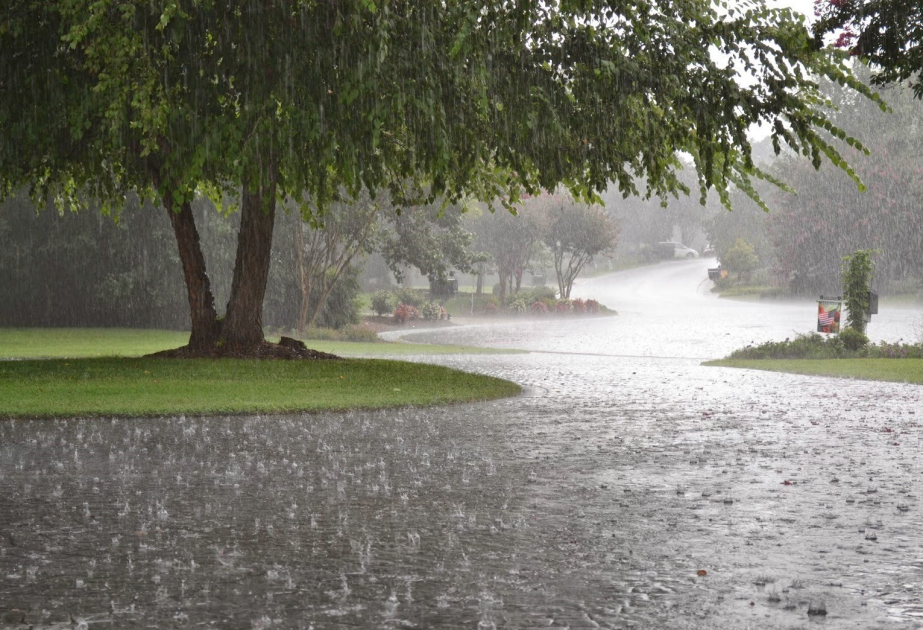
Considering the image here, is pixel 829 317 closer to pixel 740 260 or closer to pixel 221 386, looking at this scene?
pixel 221 386

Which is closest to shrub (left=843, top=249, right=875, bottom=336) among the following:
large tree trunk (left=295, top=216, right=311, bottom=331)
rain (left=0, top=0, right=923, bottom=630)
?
rain (left=0, top=0, right=923, bottom=630)

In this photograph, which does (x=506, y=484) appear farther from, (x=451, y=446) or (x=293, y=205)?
(x=293, y=205)

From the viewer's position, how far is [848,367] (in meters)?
21.9

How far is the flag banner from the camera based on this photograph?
26.6 metres

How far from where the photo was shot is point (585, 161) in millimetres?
17750

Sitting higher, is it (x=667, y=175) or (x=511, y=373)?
(x=667, y=175)

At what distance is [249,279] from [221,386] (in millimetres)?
4590

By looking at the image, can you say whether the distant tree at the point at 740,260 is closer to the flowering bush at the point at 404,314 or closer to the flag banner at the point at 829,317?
the flowering bush at the point at 404,314

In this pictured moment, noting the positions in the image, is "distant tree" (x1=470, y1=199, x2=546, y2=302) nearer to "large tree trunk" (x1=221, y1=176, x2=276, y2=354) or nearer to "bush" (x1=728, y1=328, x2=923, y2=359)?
"bush" (x1=728, y1=328, x2=923, y2=359)

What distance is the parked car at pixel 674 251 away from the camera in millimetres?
100875

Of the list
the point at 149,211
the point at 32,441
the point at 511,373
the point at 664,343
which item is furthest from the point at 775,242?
the point at 32,441

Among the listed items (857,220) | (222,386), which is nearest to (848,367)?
(222,386)

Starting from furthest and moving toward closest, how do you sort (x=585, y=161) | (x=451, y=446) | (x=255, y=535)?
(x=585, y=161), (x=451, y=446), (x=255, y=535)

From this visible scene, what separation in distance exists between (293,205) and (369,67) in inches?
992
